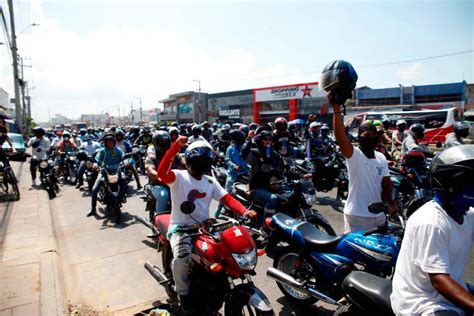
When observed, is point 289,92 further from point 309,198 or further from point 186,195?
→ point 186,195

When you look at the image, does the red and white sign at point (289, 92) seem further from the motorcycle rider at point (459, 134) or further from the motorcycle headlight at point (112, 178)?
the motorcycle headlight at point (112, 178)

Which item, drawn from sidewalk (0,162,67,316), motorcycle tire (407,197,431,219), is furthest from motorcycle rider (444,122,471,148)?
sidewalk (0,162,67,316)

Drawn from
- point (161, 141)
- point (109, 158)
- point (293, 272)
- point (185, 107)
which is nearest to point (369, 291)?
point (293, 272)

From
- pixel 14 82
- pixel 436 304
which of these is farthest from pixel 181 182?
pixel 14 82

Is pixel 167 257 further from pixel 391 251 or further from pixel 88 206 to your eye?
pixel 88 206

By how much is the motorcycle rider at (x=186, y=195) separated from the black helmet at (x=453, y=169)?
5.20 feet

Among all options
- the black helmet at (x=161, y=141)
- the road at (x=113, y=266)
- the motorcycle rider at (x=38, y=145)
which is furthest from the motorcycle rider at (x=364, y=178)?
the motorcycle rider at (x=38, y=145)

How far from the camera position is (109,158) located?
7574mm

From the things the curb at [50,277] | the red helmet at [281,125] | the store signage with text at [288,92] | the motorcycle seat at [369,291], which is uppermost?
the store signage with text at [288,92]

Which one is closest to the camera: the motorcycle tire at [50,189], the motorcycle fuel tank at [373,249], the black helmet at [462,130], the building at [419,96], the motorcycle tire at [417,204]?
the motorcycle fuel tank at [373,249]

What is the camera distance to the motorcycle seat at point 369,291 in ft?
6.62

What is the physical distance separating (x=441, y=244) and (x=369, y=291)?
0.70m

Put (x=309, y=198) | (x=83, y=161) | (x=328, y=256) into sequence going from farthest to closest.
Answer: (x=83, y=161)
(x=309, y=198)
(x=328, y=256)

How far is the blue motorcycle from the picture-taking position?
109 inches
